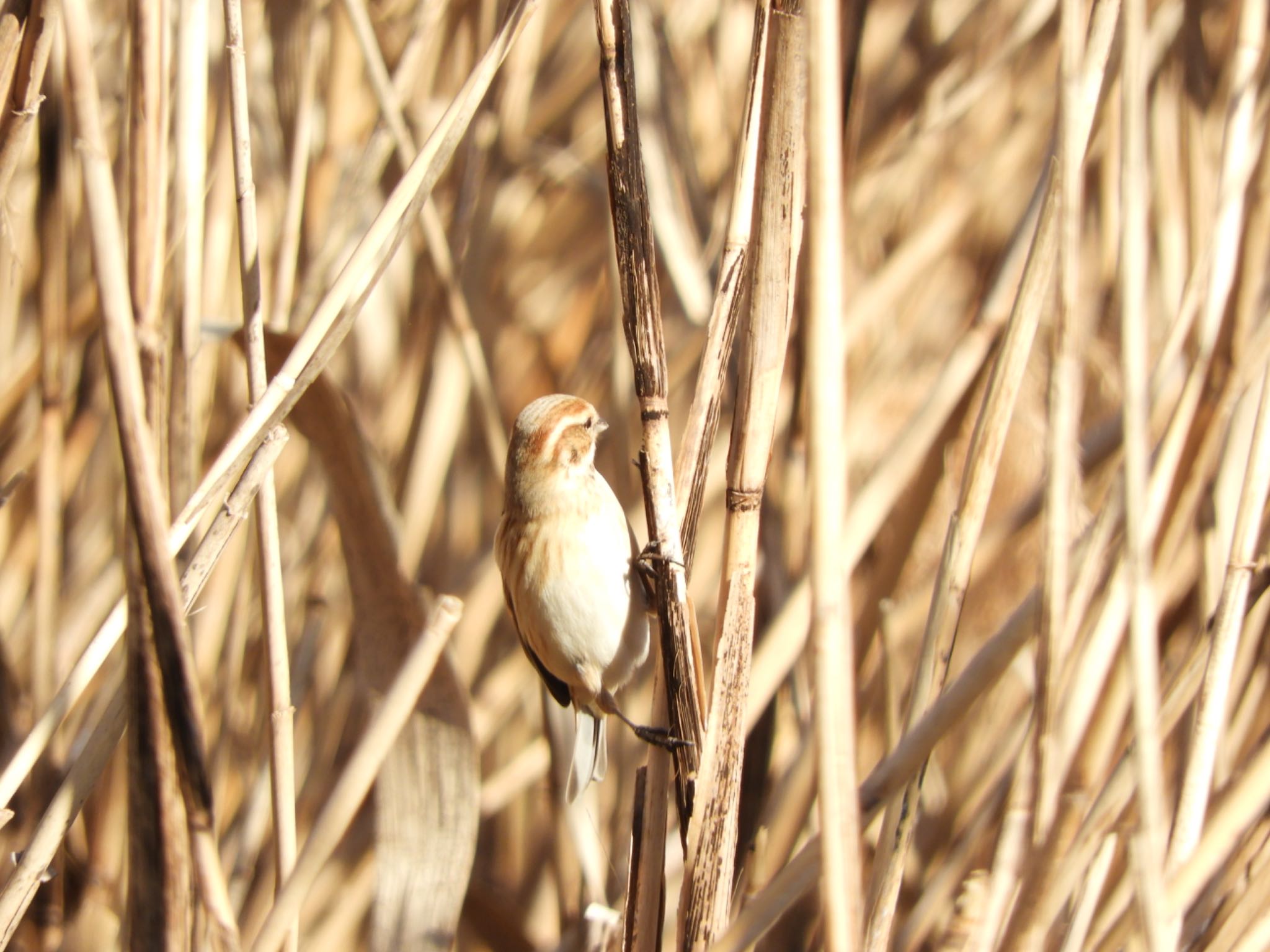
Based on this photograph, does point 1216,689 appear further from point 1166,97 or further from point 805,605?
point 1166,97

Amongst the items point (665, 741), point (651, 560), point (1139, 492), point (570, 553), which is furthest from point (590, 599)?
point (1139, 492)

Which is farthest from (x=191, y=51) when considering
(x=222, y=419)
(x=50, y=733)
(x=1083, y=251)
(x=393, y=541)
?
(x=1083, y=251)

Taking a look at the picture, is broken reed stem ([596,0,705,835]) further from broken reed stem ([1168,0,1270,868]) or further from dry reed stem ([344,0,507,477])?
dry reed stem ([344,0,507,477])

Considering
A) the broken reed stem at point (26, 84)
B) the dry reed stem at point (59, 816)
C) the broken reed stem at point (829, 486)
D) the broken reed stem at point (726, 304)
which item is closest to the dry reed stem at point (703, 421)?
the broken reed stem at point (726, 304)

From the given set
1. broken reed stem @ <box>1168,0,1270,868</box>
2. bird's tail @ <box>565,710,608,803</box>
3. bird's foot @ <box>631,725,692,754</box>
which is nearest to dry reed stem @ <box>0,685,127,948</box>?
bird's foot @ <box>631,725,692,754</box>

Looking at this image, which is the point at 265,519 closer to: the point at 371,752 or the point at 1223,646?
the point at 371,752

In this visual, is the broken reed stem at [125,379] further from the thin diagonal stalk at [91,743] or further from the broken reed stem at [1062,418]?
the broken reed stem at [1062,418]

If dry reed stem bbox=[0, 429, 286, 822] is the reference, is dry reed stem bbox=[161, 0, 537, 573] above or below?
above
